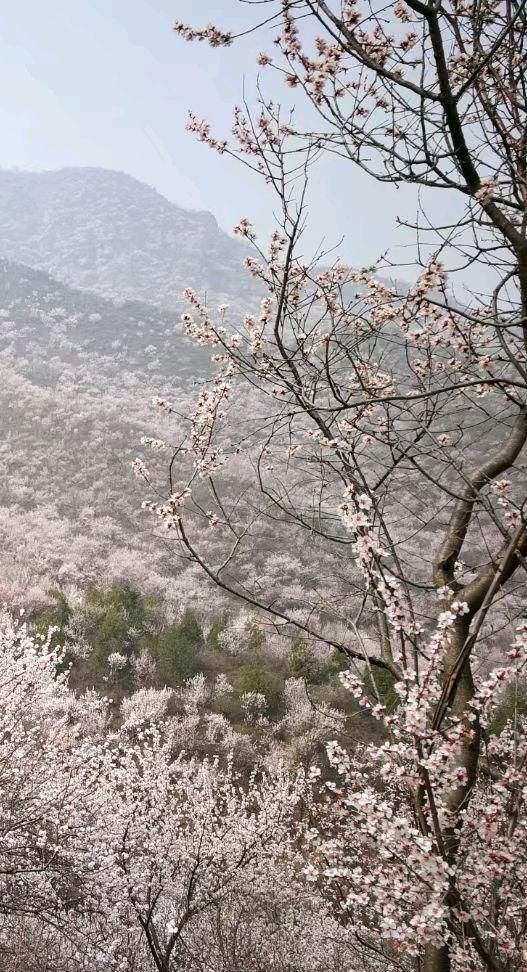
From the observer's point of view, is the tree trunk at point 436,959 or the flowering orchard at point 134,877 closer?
the tree trunk at point 436,959

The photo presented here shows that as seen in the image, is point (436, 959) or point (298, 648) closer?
point (436, 959)

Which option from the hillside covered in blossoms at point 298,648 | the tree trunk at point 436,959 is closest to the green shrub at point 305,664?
the hillside covered in blossoms at point 298,648

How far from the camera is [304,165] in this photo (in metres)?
2.94

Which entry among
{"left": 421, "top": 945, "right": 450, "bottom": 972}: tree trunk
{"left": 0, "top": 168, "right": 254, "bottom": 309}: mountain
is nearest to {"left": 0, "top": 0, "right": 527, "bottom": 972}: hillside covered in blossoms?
{"left": 421, "top": 945, "right": 450, "bottom": 972}: tree trunk

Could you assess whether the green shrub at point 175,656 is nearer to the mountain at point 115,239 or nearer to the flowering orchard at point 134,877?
the flowering orchard at point 134,877

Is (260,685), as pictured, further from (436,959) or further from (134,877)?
(436,959)

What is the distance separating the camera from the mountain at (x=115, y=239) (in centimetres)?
6238

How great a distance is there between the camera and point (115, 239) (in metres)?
72.5

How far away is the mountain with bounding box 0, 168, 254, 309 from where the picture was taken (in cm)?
6238

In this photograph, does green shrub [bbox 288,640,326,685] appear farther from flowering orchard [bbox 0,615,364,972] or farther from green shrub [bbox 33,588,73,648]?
green shrub [bbox 33,588,73,648]

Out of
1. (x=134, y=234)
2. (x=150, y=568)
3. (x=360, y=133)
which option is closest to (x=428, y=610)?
(x=150, y=568)

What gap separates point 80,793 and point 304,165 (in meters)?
8.04

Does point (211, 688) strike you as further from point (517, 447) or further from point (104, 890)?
point (517, 447)

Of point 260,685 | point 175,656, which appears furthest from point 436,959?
point 175,656
